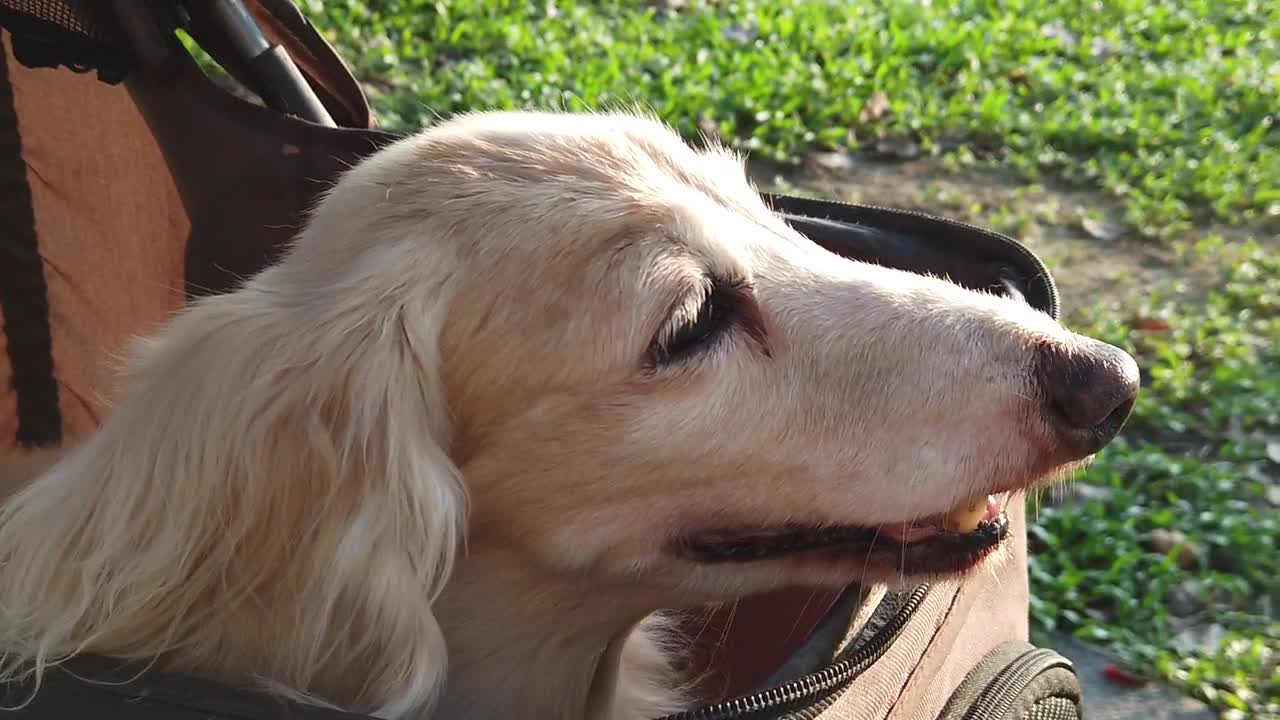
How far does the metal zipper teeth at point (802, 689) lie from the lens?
1.66 metres

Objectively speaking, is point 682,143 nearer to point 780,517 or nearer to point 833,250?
point 833,250

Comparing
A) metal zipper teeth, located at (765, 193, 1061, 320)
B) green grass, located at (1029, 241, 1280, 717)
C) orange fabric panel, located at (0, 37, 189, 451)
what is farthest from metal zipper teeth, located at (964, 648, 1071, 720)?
orange fabric panel, located at (0, 37, 189, 451)

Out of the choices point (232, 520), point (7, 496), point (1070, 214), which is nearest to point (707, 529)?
point (232, 520)

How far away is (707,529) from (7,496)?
1.24m

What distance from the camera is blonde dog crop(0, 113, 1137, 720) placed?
1.90m

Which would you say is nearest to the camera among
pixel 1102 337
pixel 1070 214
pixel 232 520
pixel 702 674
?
pixel 232 520

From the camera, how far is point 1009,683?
2318 millimetres

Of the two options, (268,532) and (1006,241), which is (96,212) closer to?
(268,532)

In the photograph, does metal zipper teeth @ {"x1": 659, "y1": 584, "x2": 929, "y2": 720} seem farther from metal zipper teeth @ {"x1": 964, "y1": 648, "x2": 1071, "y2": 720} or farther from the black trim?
the black trim

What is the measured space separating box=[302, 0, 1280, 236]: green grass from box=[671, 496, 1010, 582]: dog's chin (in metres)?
3.80

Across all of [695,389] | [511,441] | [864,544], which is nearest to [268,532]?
[511,441]

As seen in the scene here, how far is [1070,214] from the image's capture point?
220 inches

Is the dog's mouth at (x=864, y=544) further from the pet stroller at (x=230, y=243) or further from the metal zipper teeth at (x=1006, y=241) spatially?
the metal zipper teeth at (x=1006, y=241)

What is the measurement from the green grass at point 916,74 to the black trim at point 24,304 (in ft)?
7.84
